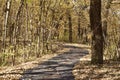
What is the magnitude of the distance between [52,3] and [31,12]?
463 centimetres

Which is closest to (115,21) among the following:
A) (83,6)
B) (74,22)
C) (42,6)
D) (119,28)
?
(119,28)

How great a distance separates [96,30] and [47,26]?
1178 inches

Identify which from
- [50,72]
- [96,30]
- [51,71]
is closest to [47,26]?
[96,30]

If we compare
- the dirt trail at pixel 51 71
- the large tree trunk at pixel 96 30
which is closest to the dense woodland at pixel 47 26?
the large tree trunk at pixel 96 30

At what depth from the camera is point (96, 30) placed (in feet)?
64.1

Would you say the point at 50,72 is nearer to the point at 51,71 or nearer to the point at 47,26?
the point at 51,71

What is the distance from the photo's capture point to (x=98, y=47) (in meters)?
19.6

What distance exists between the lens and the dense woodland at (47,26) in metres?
25.8

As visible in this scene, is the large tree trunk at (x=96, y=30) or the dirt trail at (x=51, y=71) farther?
the large tree trunk at (x=96, y=30)

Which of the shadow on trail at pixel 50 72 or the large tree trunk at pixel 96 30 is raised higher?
the large tree trunk at pixel 96 30

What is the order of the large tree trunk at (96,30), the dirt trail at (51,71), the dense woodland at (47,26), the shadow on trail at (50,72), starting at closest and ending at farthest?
the shadow on trail at (50,72) < the dirt trail at (51,71) < the large tree trunk at (96,30) < the dense woodland at (47,26)

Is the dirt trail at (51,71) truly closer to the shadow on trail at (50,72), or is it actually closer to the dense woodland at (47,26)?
the shadow on trail at (50,72)

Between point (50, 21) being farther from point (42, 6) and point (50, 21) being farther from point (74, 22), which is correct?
point (74, 22)

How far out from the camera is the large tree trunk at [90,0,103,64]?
19.4 m
